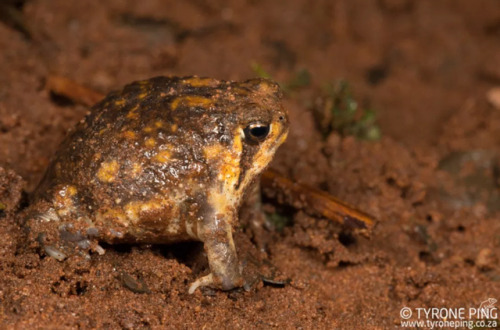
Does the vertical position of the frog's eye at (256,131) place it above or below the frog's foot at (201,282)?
above

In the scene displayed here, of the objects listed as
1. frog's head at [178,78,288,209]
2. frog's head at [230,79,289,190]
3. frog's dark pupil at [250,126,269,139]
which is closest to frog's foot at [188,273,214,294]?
frog's head at [178,78,288,209]

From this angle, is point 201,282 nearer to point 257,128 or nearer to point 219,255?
point 219,255

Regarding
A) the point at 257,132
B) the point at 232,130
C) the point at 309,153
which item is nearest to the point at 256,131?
the point at 257,132

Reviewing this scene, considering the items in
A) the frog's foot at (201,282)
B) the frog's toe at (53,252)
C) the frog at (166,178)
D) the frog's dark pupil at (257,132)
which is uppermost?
the frog's dark pupil at (257,132)

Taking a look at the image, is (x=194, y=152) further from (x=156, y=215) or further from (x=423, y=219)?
(x=423, y=219)

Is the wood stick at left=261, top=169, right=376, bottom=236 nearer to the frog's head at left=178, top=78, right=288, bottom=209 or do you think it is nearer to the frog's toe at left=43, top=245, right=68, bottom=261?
the frog's head at left=178, top=78, right=288, bottom=209

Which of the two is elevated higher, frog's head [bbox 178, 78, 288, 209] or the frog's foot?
frog's head [bbox 178, 78, 288, 209]

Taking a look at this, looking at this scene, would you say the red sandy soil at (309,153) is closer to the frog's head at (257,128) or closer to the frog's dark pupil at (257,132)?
the frog's head at (257,128)

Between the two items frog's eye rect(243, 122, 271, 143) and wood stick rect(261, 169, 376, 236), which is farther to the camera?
wood stick rect(261, 169, 376, 236)

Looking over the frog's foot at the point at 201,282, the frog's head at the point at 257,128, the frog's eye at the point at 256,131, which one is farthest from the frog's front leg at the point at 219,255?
the frog's eye at the point at 256,131
